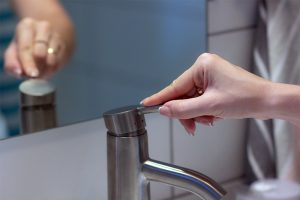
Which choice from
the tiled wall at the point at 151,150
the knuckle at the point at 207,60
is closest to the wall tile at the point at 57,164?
the tiled wall at the point at 151,150

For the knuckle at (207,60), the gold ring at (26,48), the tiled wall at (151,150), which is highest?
the gold ring at (26,48)

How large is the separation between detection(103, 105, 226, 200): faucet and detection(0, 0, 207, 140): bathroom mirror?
13 cm

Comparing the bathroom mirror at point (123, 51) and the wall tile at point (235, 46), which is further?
the wall tile at point (235, 46)

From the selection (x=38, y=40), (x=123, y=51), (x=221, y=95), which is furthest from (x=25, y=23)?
(x=221, y=95)

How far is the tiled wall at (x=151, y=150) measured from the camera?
2.35 feet

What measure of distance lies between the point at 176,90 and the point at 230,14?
1.03 ft

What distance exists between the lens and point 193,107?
589 mm

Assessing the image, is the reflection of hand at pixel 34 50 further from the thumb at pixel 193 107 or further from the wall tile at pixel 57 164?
the thumb at pixel 193 107

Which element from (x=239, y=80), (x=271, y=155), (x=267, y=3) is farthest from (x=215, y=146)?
(x=239, y=80)

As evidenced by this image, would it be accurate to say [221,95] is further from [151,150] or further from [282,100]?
[151,150]

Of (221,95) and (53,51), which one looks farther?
(53,51)

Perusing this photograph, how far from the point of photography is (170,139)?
2.84ft

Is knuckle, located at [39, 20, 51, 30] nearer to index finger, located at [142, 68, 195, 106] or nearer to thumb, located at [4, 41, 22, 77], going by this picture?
thumb, located at [4, 41, 22, 77]

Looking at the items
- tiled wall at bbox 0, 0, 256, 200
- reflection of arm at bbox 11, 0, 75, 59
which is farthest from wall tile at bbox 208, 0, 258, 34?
reflection of arm at bbox 11, 0, 75, 59
